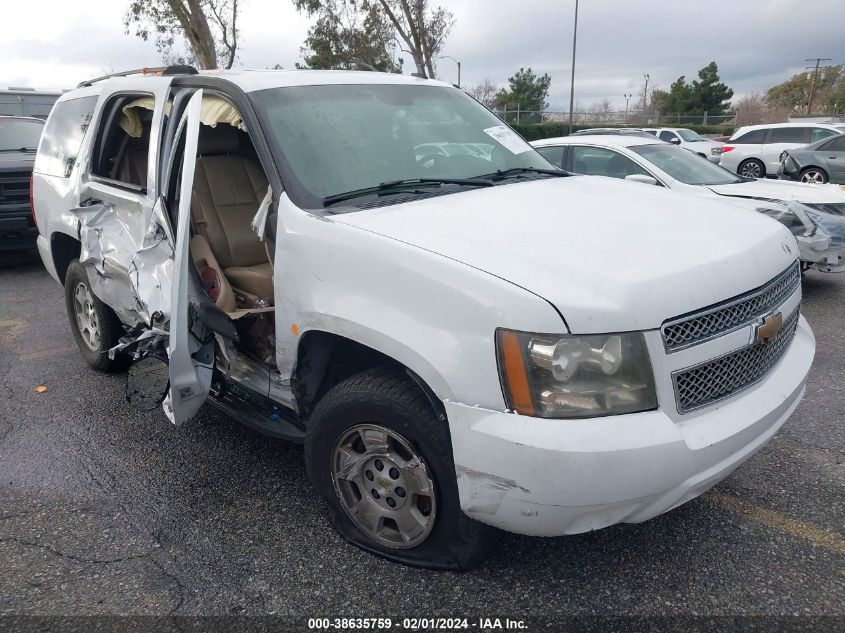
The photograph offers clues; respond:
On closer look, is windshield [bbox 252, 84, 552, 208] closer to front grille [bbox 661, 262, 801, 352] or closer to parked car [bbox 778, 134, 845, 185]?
front grille [bbox 661, 262, 801, 352]

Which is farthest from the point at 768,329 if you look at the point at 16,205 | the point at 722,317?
the point at 16,205

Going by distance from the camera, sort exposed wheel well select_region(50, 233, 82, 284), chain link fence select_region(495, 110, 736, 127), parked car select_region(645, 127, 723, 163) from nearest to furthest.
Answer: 1. exposed wheel well select_region(50, 233, 82, 284)
2. parked car select_region(645, 127, 723, 163)
3. chain link fence select_region(495, 110, 736, 127)

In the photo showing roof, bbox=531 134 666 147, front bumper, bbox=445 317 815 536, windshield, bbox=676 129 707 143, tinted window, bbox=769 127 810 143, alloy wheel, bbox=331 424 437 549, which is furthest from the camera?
windshield, bbox=676 129 707 143

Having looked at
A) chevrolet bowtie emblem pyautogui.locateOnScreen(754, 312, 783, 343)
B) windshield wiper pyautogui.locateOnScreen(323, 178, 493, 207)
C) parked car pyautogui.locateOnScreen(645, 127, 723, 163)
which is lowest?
parked car pyautogui.locateOnScreen(645, 127, 723, 163)

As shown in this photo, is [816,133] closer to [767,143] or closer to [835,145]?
[767,143]

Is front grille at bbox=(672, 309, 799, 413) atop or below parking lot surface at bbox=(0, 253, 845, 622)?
atop

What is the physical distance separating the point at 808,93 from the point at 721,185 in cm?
7615

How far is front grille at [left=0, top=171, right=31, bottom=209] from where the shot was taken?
8.22 meters

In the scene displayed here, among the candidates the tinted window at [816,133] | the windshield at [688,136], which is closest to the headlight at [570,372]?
the tinted window at [816,133]

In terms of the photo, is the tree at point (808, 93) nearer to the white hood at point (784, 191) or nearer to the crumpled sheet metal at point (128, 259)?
the white hood at point (784, 191)

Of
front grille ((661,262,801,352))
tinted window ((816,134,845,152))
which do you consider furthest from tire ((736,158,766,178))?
front grille ((661,262,801,352))

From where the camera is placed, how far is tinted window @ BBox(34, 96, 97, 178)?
453 cm

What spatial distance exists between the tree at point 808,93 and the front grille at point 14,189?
69707 mm

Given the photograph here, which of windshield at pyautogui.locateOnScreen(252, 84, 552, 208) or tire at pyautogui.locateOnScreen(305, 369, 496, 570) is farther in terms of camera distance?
windshield at pyautogui.locateOnScreen(252, 84, 552, 208)
